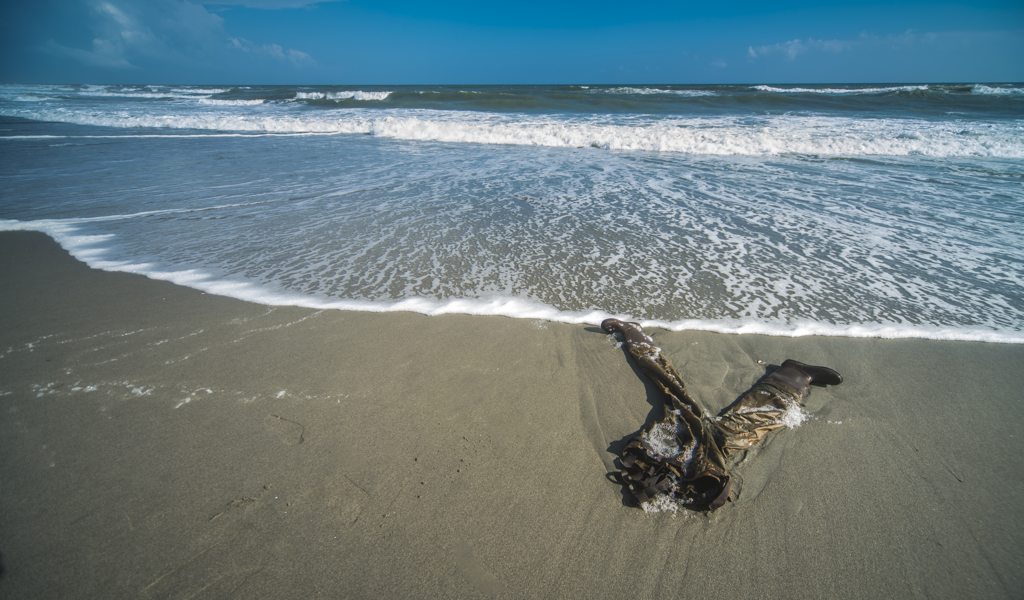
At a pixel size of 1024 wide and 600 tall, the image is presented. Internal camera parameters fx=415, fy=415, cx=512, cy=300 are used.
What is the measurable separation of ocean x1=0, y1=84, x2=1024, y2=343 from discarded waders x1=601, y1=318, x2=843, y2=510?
2.15 ft

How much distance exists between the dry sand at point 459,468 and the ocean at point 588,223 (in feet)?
1.70

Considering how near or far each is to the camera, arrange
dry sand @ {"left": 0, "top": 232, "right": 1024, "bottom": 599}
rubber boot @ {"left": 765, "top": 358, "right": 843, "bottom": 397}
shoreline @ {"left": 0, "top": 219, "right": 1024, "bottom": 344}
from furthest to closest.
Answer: shoreline @ {"left": 0, "top": 219, "right": 1024, "bottom": 344} → rubber boot @ {"left": 765, "top": 358, "right": 843, "bottom": 397} → dry sand @ {"left": 0, "top": 232, "right": 1024, "bottom": 599}

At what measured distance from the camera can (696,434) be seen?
2053 mm

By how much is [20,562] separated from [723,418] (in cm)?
300

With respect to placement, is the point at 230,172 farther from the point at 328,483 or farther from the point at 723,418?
the point at 723,418

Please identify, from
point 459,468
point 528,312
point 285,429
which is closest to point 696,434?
point 459,468

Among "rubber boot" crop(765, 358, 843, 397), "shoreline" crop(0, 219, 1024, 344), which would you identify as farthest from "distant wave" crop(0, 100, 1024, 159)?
"rubber boot" crop(765, 358, 843, 397)

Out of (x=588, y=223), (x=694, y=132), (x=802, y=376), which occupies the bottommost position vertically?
(x=802, y=376)

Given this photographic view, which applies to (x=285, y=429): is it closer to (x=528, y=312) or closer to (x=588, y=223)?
(x=528, y=312)

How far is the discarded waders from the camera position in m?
1.80

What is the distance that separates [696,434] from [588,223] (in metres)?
3.50

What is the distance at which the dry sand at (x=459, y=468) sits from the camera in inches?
61.1

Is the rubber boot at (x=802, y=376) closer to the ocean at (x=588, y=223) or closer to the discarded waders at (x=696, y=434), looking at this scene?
the discarded waders at (x=696, y=434)

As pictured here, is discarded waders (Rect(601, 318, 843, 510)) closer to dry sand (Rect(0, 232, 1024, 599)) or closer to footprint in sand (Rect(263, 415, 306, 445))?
dry sand (Rect(0, 232, 1024, 599))
